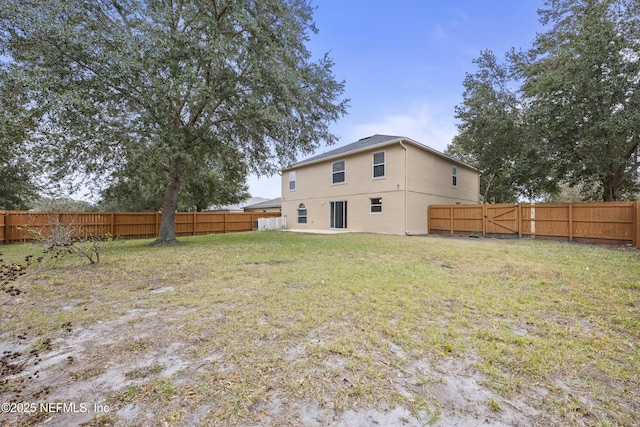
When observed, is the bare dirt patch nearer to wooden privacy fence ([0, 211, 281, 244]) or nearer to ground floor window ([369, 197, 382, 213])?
wooden privacy fence ([0, 211, 281, 244])

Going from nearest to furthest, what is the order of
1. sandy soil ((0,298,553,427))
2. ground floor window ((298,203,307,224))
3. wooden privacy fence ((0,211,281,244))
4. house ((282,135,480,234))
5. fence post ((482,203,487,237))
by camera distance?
sandy soil ((0,298,553,427)) < wooden privacy fence ((0,211,281,244)) < fence post ((482,203,487,237)) < house ((282,135,480,234)) < ground floor window ((298,203,307,224))

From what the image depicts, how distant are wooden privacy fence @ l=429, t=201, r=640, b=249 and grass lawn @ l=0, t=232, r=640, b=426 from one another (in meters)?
6.49

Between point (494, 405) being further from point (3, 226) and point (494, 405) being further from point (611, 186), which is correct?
point (611, 186)

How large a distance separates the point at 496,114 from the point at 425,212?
573cm

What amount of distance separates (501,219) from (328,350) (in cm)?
1298

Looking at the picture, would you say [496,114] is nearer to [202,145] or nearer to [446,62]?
[446,62]

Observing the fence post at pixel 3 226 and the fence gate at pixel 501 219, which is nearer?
the fence post at pixel 3 226

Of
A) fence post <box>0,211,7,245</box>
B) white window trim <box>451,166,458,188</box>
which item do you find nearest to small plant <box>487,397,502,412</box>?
white window trim <box>451,166,458,188</box>

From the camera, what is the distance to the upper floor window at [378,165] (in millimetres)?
14086

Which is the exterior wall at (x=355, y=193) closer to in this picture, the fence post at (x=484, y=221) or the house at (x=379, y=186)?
the house at (x=379, y=186)

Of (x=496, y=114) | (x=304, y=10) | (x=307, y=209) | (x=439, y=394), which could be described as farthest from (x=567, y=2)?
(x=439, y=394)

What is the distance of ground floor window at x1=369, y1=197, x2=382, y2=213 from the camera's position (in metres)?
14.2

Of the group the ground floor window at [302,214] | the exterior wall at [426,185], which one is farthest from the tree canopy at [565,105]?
the ground floor window at [302,214]

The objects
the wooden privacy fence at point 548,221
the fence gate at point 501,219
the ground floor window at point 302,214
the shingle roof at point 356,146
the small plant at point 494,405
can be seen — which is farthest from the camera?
the ground floor window at point 302,214
